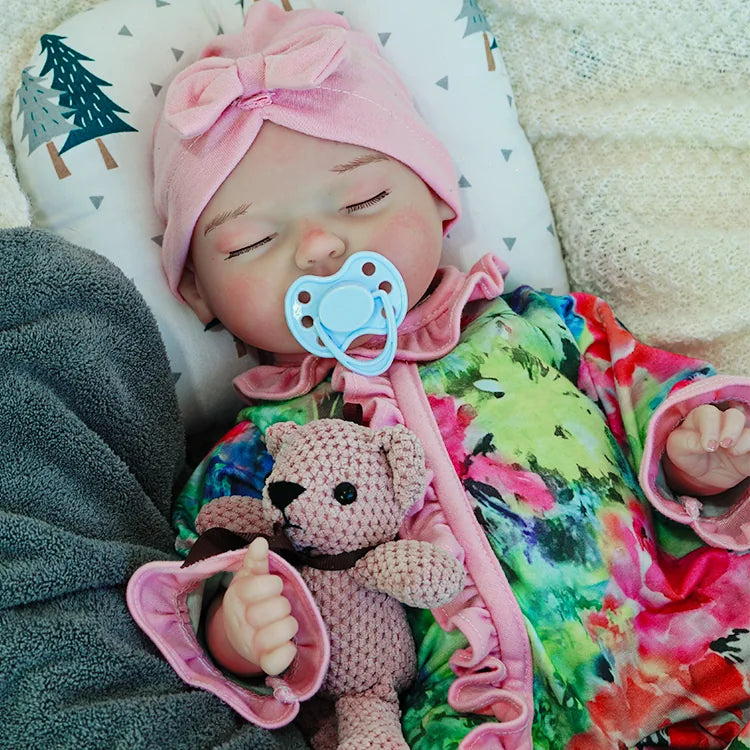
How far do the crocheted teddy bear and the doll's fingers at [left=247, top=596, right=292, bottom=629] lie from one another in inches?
3.0

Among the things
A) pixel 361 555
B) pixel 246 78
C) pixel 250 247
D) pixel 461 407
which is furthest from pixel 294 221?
pixel 361 555

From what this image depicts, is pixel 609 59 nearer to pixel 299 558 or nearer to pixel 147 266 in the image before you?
pixel 147 266

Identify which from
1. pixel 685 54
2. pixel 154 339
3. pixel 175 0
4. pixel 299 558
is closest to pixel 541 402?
pixel 299 558

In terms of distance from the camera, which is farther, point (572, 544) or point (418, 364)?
A: point (418, 364)

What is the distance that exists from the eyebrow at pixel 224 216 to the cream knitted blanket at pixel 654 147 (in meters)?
0.39

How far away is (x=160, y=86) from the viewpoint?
1202 mm

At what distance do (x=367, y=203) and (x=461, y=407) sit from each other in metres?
0.26

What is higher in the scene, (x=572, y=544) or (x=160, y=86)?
(x=160, y=86)

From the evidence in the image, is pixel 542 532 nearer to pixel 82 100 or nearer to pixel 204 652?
pixel 204 652

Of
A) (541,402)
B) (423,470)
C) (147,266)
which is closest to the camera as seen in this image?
(423,470)

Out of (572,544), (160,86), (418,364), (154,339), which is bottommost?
(572,544)

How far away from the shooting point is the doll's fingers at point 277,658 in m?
0.77

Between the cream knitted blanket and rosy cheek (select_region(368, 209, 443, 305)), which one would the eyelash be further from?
the cream knitted blanket

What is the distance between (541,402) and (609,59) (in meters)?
0.55
